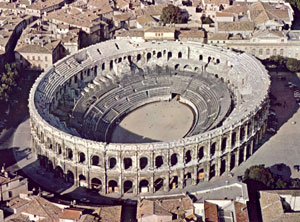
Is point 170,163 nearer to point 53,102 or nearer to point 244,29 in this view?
point 53,102

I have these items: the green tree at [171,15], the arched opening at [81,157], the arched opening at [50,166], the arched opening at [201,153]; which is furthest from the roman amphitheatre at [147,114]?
the green tree at [171,15]

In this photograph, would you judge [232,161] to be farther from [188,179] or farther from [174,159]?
[174,159]

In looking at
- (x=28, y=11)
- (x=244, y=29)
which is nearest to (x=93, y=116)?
(x=244, y=29)

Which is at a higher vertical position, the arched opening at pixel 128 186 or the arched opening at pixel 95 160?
the arched opening at pixel 95 160

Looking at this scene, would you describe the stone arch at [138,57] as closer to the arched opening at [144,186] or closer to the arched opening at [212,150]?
the arched opening at [212,150]

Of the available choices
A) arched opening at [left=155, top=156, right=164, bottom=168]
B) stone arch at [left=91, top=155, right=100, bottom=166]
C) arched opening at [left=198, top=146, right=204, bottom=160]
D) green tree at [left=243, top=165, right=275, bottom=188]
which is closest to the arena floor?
stone arch at [left=91, top=155, right=100, bottom=166]
